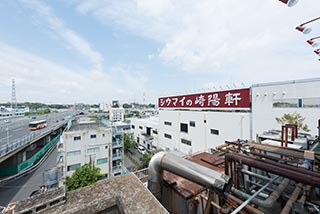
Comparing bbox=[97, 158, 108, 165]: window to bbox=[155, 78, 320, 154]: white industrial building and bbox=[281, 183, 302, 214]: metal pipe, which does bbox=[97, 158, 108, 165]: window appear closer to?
bbox=[155, 78, 320, 154]: white industrial building

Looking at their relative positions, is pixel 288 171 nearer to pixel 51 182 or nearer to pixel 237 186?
pixel 237 186

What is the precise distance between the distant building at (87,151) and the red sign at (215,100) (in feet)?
28.9

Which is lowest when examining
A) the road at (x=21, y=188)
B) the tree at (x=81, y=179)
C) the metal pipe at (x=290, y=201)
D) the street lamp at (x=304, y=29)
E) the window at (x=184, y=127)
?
the road at (x=21, y=188)

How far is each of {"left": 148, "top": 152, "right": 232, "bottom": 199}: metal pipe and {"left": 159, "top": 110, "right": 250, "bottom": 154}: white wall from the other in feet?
36.4

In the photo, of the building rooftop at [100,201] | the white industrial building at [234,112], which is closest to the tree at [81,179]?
the white industrial building at [234,112]

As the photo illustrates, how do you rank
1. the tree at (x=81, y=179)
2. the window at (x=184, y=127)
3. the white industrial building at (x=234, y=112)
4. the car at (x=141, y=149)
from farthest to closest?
the car at (x=141, y=149) → the window at (x=184, y=127) → the tree at (x=81, y=179) → the white industrial building at (x=234, y=112)

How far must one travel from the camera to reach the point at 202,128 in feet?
46.6

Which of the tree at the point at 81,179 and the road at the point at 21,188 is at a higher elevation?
the tree at the point at 81,179

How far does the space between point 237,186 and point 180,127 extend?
596 inches

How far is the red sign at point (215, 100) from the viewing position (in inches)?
450

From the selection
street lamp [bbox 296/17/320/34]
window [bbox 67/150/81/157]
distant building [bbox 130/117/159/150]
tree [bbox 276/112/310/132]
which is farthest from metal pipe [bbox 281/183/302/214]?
distant building [bbox 130/117/159/150]

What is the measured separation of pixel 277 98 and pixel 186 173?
11233mm

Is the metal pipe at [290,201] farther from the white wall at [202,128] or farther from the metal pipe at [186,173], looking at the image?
the white wall at [202,128]

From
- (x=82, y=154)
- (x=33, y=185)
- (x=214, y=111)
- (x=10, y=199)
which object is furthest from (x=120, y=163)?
(x=214, y=111)
